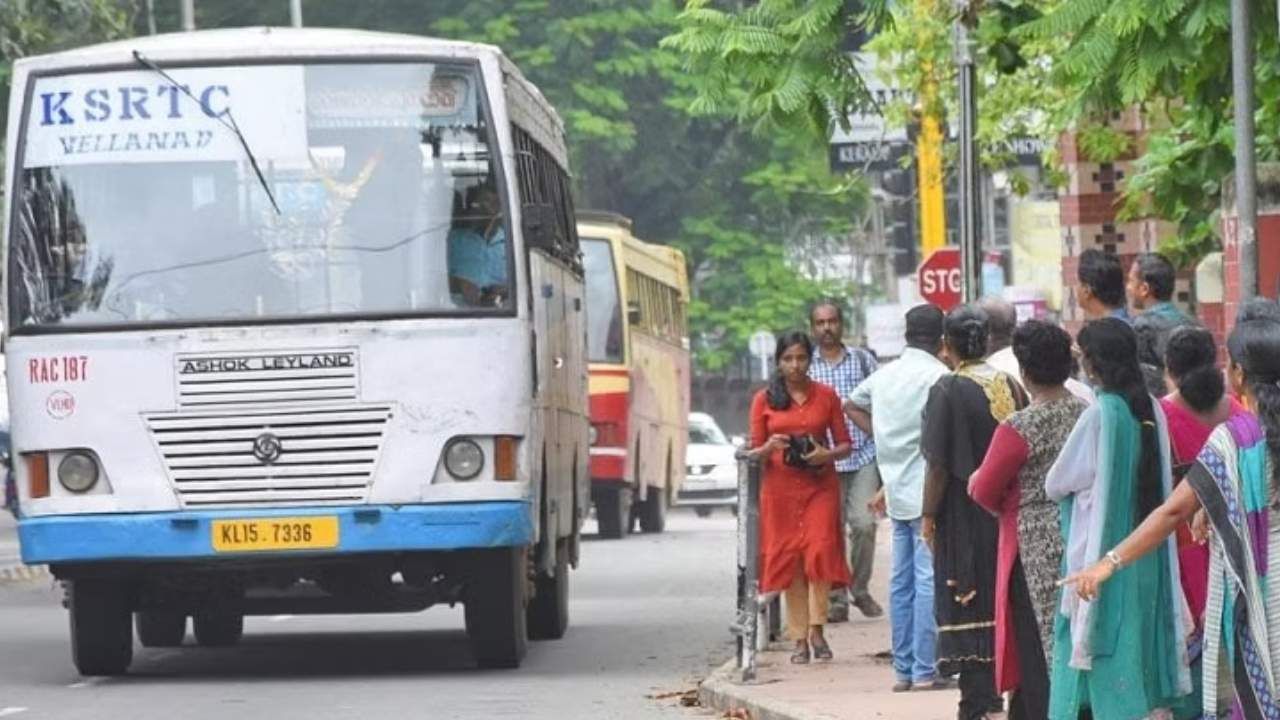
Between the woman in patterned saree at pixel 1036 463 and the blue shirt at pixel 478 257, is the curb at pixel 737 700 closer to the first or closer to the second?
the blue shirt at pixel 478 257

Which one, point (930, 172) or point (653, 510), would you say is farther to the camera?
point (653, 510)

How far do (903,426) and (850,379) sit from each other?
14.8 ft

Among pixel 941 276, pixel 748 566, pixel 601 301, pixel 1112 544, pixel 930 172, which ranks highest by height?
pixel 930 172

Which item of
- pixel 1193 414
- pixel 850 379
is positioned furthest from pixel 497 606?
pixel 1193 414

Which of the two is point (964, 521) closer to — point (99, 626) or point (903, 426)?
point (903, 426)

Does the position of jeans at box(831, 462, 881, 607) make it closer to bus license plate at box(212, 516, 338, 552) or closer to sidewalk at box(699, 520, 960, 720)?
sidewalk at box(699, 520, 960, 720)

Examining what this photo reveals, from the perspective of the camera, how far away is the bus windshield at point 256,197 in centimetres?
1700

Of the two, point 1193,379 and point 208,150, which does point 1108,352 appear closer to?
point 1193,379

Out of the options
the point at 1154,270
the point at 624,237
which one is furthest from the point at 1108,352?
the point at 624,237

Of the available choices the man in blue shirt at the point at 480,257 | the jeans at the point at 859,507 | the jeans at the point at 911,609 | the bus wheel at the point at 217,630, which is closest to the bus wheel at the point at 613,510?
the jeans at the point at 859,507

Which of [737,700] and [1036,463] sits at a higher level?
[1036,463]

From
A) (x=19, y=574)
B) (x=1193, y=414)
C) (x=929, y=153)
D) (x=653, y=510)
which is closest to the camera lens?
(x=1193, y=414)

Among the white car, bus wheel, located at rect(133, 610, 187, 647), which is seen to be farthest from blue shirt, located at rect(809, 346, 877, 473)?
the white car

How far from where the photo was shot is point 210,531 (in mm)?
16719
